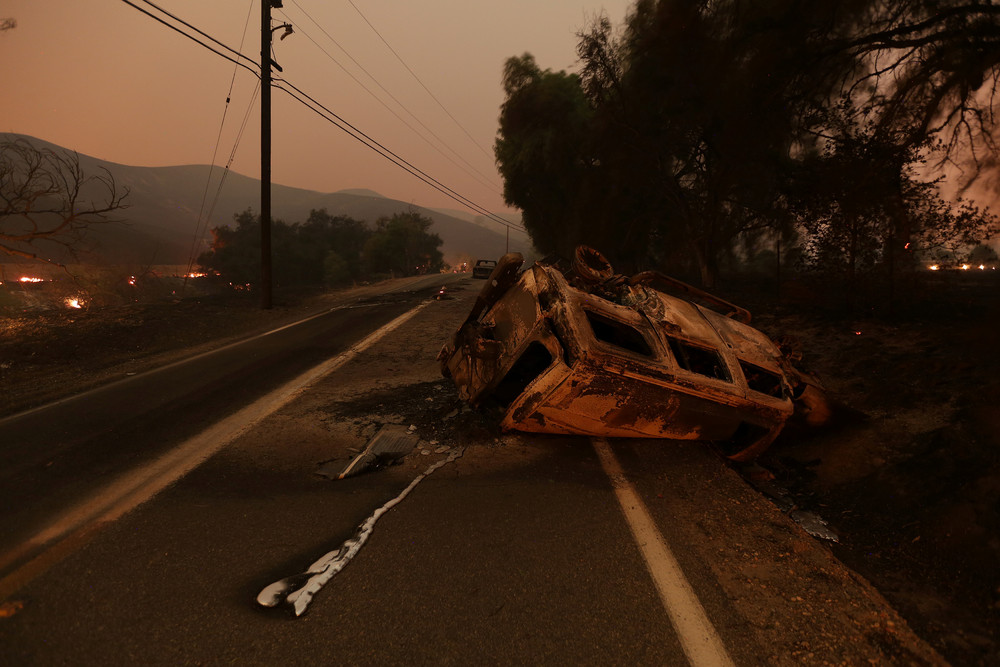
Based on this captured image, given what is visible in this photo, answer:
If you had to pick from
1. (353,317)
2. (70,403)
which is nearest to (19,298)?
(353,317)

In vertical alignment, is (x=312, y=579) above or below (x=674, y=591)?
below

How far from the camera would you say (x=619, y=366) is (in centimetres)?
336

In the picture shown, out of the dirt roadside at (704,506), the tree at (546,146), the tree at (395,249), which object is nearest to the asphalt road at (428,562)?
the dirt roadside at (704,506)

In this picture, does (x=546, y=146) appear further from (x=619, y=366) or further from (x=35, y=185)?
(x=619, y=366)

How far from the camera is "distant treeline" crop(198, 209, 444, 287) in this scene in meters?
46.4

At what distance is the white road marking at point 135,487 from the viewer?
8.39ft

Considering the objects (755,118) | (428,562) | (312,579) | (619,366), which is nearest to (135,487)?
(312,579)

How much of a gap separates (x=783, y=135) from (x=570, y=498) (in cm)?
1119

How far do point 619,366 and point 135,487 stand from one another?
3508mm

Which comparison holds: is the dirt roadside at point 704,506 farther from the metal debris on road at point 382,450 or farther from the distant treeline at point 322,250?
the distant treeline at point 322,250

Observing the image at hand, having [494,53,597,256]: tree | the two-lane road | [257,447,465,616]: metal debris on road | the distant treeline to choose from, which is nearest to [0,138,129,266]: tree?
the two-lane road

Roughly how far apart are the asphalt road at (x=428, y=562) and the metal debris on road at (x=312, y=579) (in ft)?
0.18

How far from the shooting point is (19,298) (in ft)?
96.8

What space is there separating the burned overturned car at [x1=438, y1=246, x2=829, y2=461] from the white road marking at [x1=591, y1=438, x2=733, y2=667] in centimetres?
68
